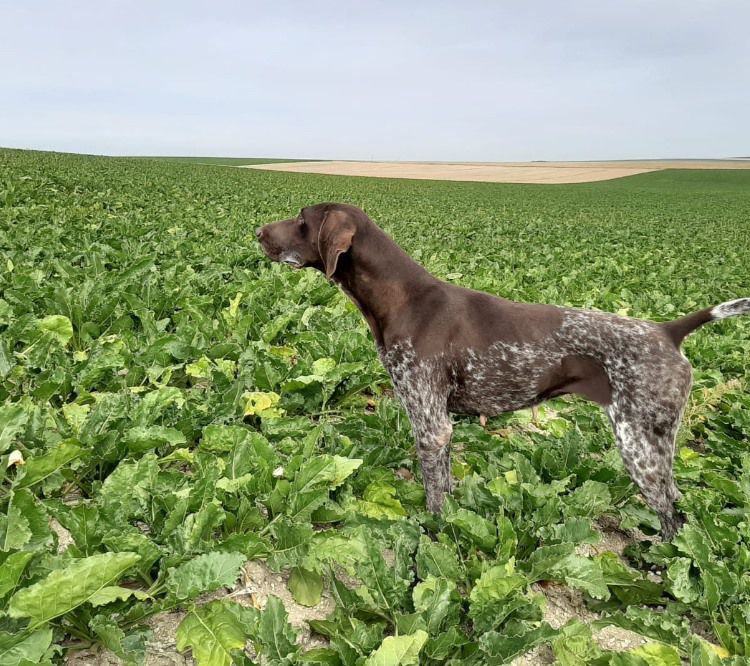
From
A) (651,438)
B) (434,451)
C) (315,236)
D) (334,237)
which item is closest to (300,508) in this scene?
(434,451)

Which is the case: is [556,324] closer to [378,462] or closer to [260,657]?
[378,462]

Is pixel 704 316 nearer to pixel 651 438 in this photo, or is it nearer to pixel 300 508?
pixel 651 438

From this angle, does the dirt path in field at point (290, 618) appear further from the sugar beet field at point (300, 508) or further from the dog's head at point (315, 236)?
the dog's head at point (315, 236)

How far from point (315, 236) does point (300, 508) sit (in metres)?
1.78

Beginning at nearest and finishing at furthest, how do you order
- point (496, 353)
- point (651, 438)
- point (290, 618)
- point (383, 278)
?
point (290, 618) < point (651, 438) < point (496, 353) < point (383, 278)

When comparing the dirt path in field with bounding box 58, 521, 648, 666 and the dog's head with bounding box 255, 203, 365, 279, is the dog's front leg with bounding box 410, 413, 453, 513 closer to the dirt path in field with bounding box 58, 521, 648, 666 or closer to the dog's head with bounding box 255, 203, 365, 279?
the dirt path in field with bounding box 58, 521, 648, 666

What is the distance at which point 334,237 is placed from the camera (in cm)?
379

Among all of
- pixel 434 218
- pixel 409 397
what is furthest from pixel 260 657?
pixel 434 218

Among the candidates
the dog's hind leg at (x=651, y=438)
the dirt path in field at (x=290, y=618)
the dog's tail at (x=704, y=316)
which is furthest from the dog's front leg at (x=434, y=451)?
the dog's tail at (x=704, y=316)

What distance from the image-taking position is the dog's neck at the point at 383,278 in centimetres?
389

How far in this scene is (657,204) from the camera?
138ft

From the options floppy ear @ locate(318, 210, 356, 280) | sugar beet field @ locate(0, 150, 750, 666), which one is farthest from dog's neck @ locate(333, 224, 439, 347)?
sugar beet field @ locate(0, 150, 750, 666)

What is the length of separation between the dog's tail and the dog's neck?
152cm

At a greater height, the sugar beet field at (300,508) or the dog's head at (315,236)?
the dog's head at (315,236)
